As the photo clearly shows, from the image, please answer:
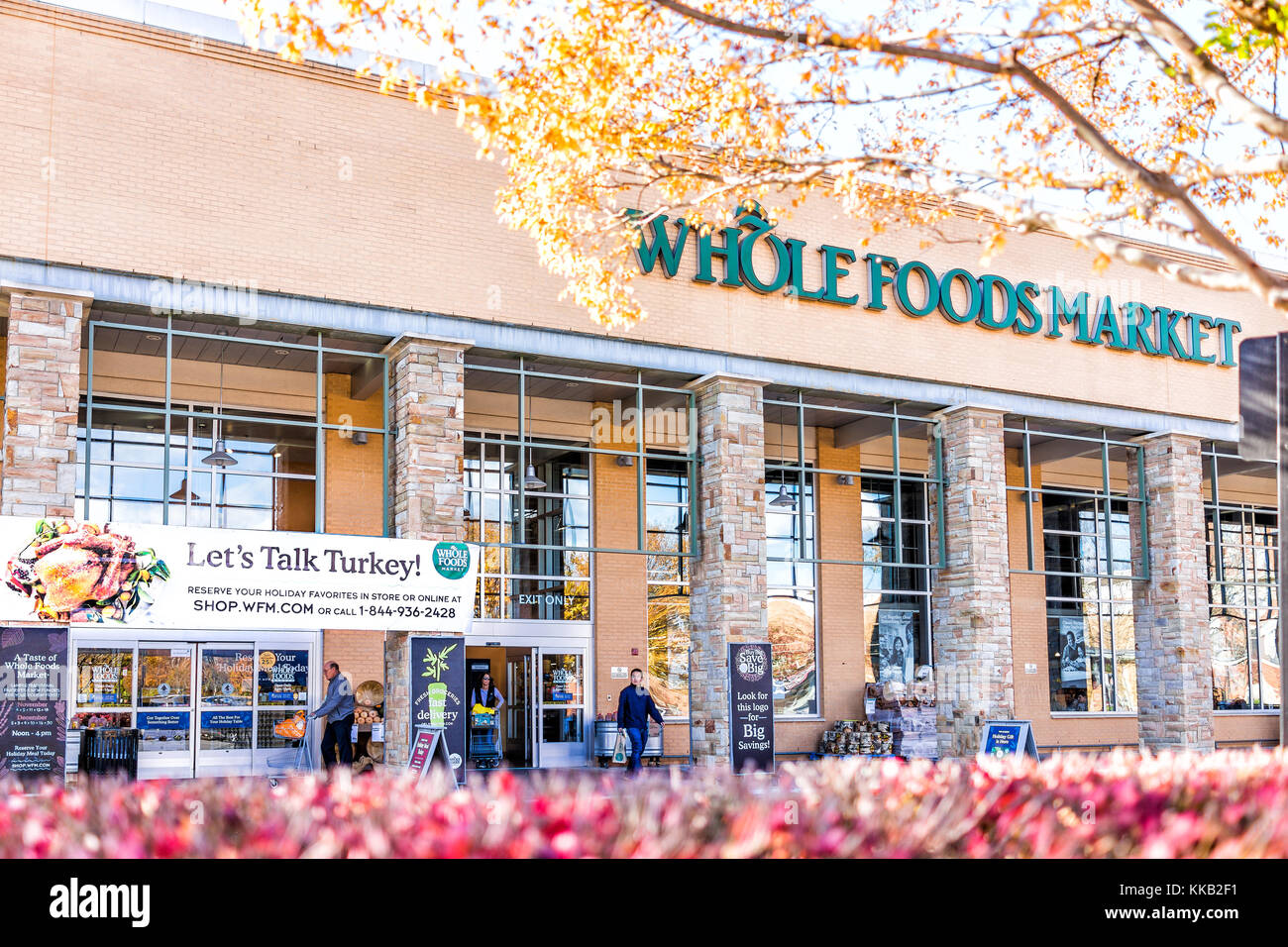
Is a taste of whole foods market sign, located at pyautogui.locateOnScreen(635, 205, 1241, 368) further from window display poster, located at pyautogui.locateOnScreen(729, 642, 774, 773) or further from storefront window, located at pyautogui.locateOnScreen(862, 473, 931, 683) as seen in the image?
window display poster, located at pyautogui.locateOnScreen(729, 642, 774, 773)

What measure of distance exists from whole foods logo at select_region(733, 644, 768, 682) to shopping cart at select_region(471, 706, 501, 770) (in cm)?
437

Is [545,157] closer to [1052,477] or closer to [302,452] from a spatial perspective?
[302,452]

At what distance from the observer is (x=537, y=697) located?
1944 cm

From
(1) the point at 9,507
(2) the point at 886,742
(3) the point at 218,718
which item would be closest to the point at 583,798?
(1) the point at 9,507

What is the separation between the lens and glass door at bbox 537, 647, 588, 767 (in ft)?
63.9

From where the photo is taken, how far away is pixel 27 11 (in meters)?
13.7

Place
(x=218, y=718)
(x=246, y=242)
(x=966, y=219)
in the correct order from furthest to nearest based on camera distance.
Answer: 1. (x=966, y=219)
2. (x=218, y=718)
3. (x=246, y=242)

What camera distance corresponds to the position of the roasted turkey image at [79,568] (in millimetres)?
12922

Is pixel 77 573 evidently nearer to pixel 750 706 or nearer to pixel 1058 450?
pixel 750 706

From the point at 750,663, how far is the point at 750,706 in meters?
0.59

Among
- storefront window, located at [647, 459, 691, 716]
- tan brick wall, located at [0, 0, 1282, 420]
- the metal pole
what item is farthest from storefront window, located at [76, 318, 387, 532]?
the metal pole
